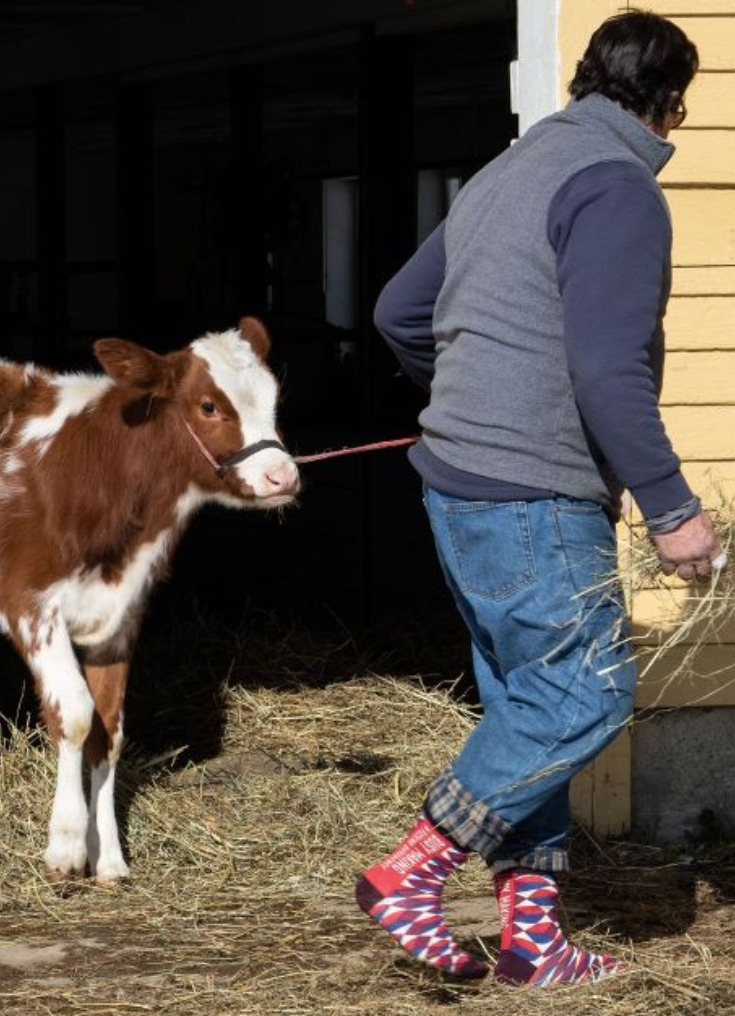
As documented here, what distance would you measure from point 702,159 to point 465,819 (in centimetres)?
258

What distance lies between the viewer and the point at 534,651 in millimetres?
4332

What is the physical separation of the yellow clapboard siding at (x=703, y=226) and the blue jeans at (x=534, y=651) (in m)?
1.94

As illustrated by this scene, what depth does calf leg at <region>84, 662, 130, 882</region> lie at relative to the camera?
592 centimetres

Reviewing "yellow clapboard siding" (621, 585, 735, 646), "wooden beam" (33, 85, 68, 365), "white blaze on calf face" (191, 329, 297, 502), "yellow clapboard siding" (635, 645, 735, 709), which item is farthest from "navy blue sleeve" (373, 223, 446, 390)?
"wooden beam" (33, 85, 68, 365)

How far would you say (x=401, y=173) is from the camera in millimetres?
11539

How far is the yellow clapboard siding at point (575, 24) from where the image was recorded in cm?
606

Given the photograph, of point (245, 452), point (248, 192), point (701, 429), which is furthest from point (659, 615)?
point (248, 192)

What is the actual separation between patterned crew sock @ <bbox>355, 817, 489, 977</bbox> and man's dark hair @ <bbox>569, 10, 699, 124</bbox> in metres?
1.59

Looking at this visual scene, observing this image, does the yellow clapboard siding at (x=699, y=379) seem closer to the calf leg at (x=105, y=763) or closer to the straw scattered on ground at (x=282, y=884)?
the straw scattered on ground at (x=282, y=884)

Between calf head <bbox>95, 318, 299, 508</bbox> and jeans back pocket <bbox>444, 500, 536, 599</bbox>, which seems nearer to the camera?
jeans back pocket <bbox>444, 500, 536, 599</bbox>

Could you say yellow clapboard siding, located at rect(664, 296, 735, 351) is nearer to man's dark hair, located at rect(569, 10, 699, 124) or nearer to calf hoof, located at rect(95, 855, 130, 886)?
man's dark hair, located at rect(569, 10, 699, 124)

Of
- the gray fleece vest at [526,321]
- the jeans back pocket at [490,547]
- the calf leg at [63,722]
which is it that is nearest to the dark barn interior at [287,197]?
the calf leg at [63,722]

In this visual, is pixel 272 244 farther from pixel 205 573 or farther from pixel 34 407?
pixel 34 407

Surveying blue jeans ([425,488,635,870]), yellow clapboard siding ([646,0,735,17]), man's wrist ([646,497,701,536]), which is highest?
yellow clapboard siding ([646,0,735,17])
